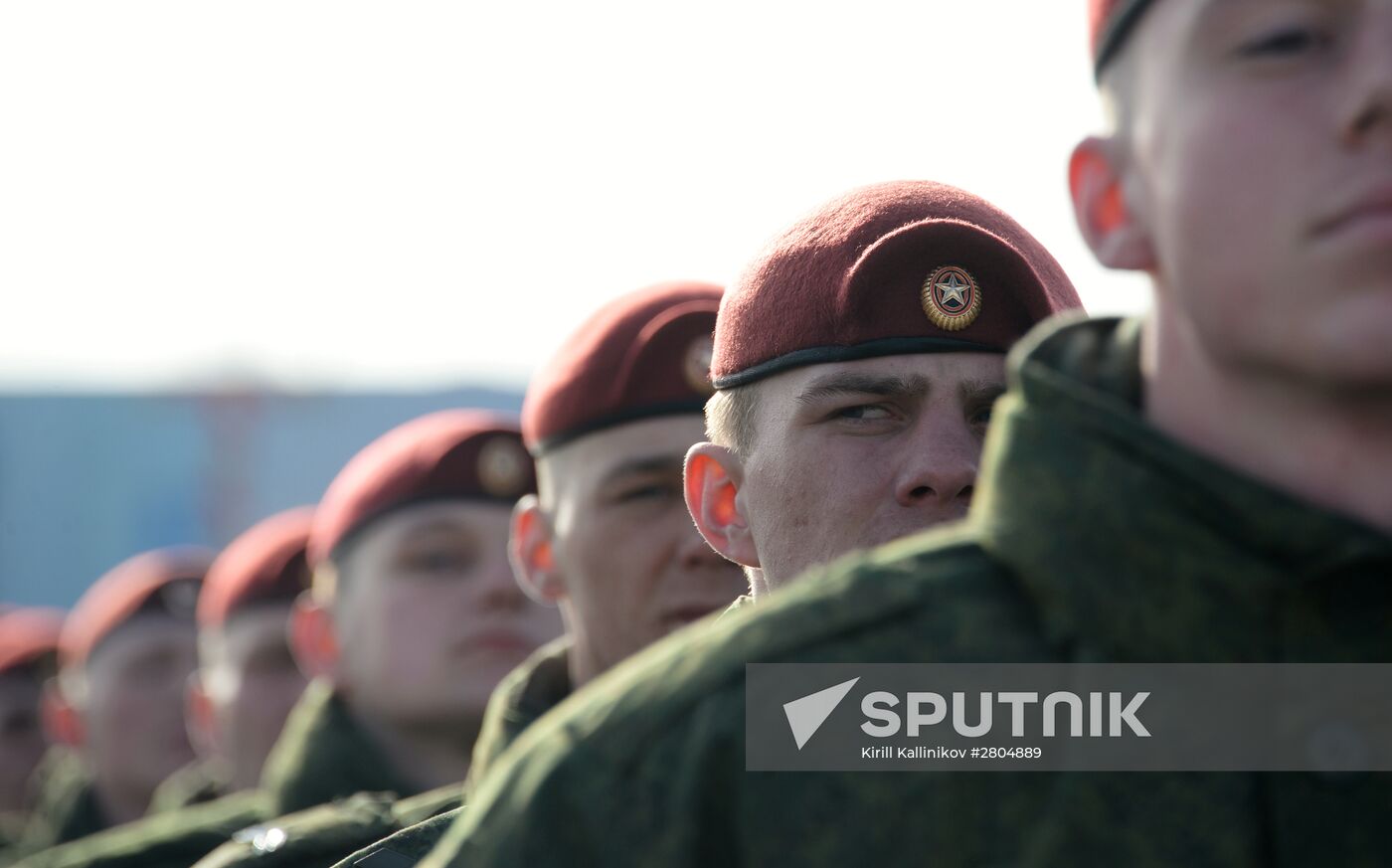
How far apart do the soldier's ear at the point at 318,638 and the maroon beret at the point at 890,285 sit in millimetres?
3008

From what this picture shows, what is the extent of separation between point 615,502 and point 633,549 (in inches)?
5.1

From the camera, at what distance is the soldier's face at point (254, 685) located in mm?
7422

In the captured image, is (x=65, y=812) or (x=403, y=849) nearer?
(x=403, y=849)

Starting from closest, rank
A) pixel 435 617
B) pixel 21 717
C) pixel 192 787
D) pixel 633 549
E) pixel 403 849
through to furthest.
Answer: pixel 403 849, pixel 633 549, pixel 435 617, pixel 192 787, pixel 21 717

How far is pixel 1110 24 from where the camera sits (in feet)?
5.93

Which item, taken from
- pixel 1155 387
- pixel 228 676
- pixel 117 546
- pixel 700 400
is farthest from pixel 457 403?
pixel 1155 387

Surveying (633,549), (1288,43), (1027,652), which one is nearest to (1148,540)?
(1027,652)

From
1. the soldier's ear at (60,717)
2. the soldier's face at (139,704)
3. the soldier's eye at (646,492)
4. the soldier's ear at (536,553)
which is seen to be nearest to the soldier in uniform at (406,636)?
the soldier's ear at (536,553)

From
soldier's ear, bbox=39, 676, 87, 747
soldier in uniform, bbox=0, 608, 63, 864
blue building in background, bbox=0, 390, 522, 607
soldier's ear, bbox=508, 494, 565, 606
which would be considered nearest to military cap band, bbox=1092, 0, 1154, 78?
soldier's ear, bbox=508, 494, 565, 606

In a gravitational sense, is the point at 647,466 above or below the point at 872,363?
below

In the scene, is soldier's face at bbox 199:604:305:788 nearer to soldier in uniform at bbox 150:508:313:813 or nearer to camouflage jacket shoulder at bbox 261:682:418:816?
soldier in uniform at bbox 150:508:313:813

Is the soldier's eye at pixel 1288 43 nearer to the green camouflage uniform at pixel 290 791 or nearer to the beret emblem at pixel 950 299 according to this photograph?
the beret emblem at pixel 950 299

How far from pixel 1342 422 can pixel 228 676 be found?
6477 mm

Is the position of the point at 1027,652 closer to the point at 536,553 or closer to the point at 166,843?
the point at 536,553
